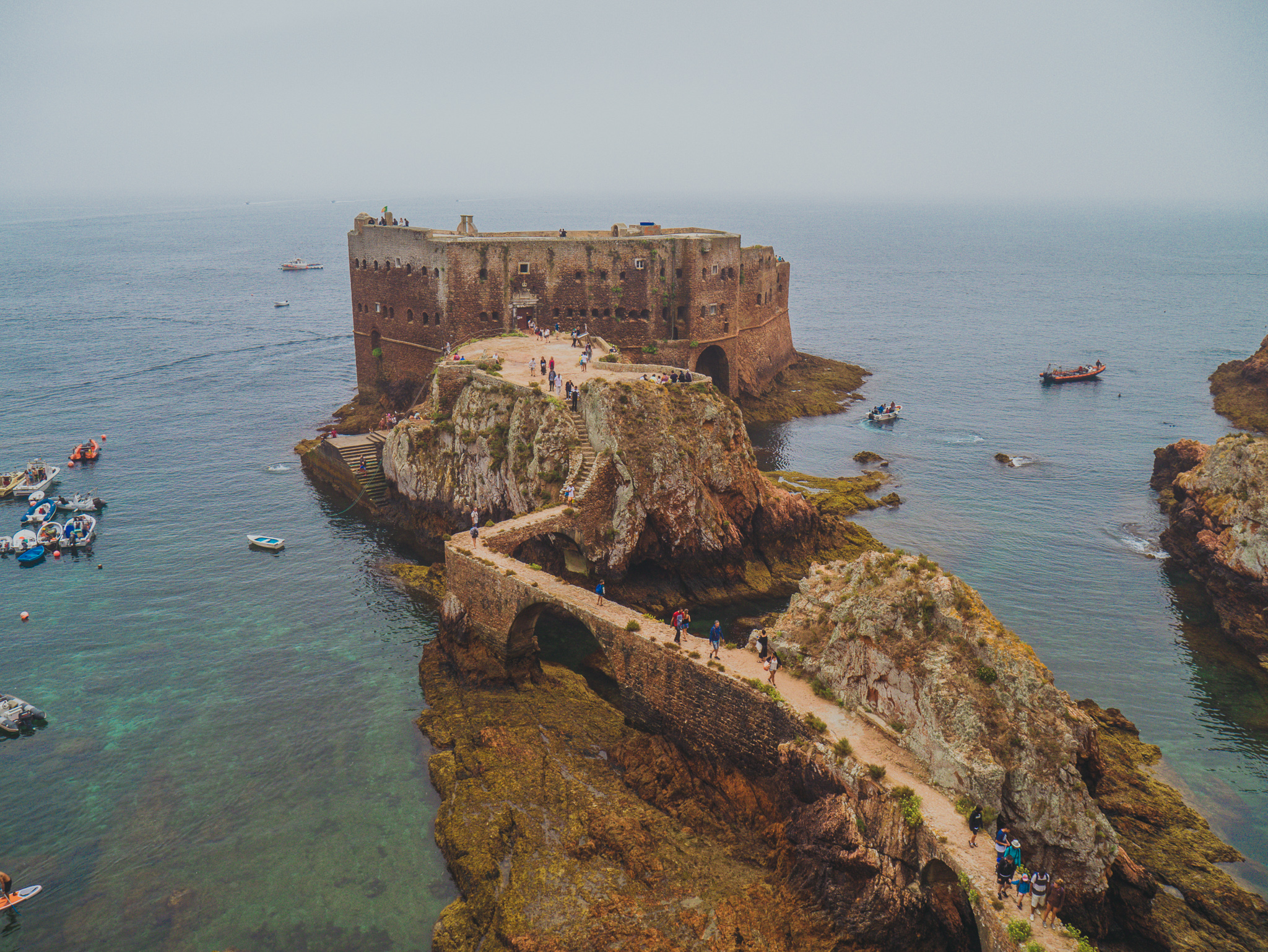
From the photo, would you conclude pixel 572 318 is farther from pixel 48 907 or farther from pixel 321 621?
pixel 48 907

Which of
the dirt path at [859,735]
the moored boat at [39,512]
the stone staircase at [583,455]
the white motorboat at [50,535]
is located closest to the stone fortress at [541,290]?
the stone staircase at [583,455]

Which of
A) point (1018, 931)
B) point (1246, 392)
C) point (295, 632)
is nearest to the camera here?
point (1018, 931)

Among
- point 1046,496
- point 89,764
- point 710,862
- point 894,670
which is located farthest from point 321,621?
point 1046,496

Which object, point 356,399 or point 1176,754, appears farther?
point 356,399

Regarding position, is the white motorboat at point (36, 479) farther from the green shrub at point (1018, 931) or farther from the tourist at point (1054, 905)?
the tourist at point (1054, 905)

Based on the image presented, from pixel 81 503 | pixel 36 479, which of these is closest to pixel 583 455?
pixel 81 503

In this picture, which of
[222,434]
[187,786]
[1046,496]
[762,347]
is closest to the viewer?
[187,786]

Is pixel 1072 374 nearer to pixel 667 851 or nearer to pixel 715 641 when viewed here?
pixel 715 641

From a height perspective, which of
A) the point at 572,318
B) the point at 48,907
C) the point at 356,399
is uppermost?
the point at 572,318
